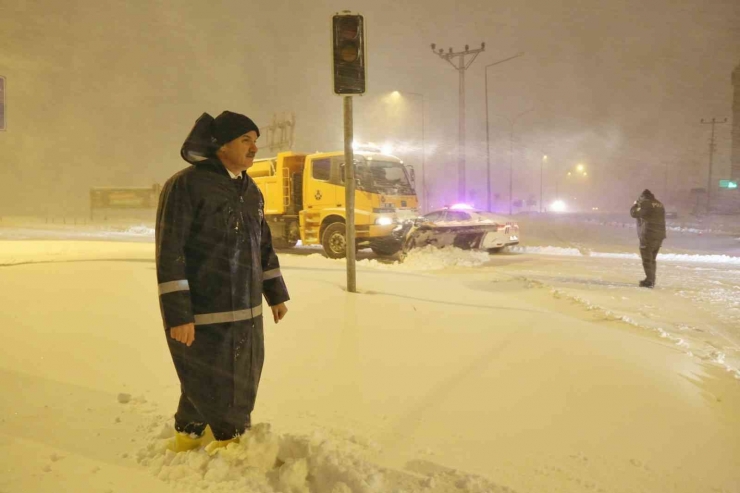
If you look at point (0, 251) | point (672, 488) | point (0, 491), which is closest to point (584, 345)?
point (672, 488)

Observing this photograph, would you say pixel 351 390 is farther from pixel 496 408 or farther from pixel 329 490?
pixel 329 490

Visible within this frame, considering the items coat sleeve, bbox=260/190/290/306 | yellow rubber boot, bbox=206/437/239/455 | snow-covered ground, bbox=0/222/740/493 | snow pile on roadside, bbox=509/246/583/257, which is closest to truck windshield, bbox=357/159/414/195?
snow pile on roadside, bbox=509/246/583/257

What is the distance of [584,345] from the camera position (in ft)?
16.5

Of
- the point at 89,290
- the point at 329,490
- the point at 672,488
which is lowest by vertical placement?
the point at 672,488

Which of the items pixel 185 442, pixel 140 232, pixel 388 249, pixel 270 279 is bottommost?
pixel 185 442

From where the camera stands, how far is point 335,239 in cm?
1336

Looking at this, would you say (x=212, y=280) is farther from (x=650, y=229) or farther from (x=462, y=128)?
(x=462, y=128)

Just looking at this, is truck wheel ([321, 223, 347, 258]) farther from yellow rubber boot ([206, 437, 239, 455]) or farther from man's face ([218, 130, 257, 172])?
yellow rubber boot ([206, 437, 239, 455])


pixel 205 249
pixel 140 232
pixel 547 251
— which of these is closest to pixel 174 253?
pixel 205 249

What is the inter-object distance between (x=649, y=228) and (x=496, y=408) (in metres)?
7.58

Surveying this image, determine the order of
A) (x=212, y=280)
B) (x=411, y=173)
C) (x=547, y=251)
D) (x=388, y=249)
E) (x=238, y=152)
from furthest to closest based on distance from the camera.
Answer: (x=547, y=251) < (x=411, y=173) < (x=388, y=249) < (x=238, y=152) < (x=212, y=280)

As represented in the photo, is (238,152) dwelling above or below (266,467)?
above

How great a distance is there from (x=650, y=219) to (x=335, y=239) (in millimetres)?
7073

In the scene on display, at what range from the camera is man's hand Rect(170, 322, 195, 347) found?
239cm
